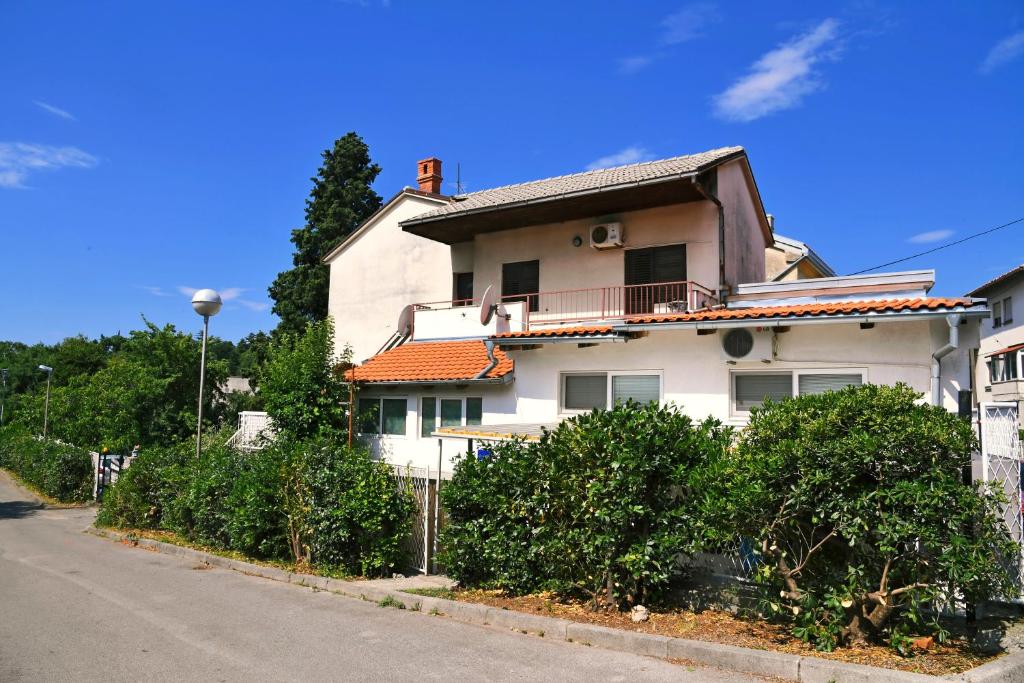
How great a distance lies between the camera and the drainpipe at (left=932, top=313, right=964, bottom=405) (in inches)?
347

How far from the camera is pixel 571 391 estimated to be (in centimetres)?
1235

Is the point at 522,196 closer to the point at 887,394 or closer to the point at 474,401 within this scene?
the point at 474,401

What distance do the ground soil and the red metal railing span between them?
7566mm

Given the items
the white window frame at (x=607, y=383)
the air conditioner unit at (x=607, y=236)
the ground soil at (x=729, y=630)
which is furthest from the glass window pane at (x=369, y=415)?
the ground soil at (x=729, y=630)

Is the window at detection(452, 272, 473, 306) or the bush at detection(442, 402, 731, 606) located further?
the window at detection(452, 272, 473, 306)

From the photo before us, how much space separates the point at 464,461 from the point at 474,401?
560cm

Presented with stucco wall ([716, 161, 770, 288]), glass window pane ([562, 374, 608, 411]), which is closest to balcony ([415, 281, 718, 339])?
stucco wall ([716, 161, 770, 288])

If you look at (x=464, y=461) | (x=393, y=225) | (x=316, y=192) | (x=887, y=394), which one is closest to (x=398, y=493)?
(x=464, y=461)

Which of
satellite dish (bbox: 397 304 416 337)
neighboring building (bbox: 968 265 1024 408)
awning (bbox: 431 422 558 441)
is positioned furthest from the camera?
neighboring building (bbox: 968 265 1024 408)

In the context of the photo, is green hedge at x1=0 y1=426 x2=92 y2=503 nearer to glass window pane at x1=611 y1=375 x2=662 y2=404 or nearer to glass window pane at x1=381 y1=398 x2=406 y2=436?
glass window pane at x1=381 y1=398 x2=406 y2=436

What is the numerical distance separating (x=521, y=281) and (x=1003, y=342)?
22700 millimetres

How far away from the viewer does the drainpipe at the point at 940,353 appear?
8805 millimetres

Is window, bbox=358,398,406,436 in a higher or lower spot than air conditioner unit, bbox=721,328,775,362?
lower

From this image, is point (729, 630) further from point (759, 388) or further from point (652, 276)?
point (652, 276)
